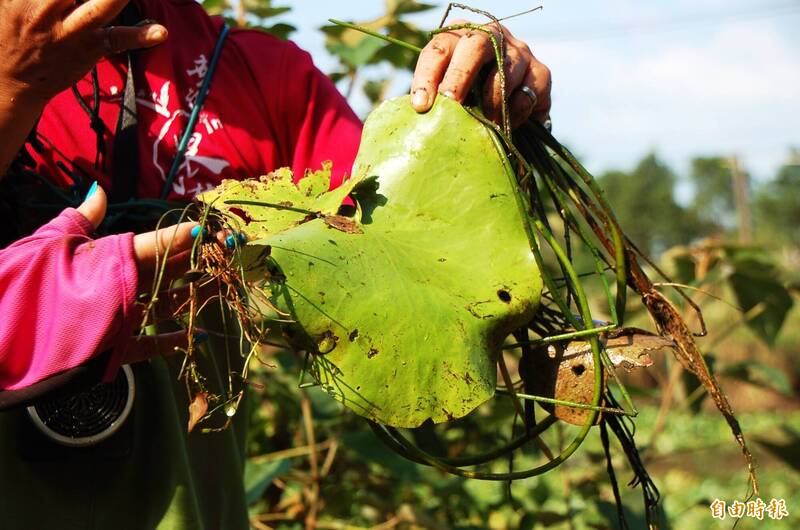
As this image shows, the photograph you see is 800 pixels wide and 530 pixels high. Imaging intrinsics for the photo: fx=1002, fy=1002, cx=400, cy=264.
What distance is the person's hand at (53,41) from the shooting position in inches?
32.1

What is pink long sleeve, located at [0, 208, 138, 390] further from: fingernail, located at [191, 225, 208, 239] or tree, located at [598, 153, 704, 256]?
tree, located at [598, 153, 704, 256]

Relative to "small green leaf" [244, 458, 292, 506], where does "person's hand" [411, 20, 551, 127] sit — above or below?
above

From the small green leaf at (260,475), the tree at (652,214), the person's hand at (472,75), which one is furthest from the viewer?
the tree at (652,214)

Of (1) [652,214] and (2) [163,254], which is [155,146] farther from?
(1) [652,214]

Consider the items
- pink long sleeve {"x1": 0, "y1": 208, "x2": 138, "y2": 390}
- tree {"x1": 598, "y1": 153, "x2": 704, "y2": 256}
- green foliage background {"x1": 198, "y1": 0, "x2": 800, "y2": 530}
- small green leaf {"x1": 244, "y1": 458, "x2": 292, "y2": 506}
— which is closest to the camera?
pink long sleeve {"x1": 0, "y1": 208, "x2": 138, "y2": 390}

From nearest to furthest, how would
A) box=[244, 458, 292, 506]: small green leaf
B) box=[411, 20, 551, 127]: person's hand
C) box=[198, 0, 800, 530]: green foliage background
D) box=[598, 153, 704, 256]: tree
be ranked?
box=[411, 20, 551, 127]: person's hand
box=[244, 458, 292, 506]: small green leaf
box=[198, 0, 800, 530]: green foliage background
box=[598, 153, 704, 256]: tree

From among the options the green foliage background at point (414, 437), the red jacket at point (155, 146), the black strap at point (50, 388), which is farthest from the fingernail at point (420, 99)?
the green foliage background at point (414, 437)

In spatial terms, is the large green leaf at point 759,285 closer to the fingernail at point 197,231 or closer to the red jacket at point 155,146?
the red jacket at point 155,146

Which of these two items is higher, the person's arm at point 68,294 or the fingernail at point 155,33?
the fingernail at point 155,33

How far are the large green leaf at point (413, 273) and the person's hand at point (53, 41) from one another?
0.20 metres

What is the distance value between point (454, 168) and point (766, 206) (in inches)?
1257

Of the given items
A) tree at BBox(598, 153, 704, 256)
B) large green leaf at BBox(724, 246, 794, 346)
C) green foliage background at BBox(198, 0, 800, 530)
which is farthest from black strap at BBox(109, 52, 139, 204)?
tree at BBox(598, 153, 704, 256)

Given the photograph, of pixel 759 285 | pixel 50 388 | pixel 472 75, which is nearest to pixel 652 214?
pixel 759 285

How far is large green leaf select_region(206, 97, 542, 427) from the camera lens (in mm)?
834
